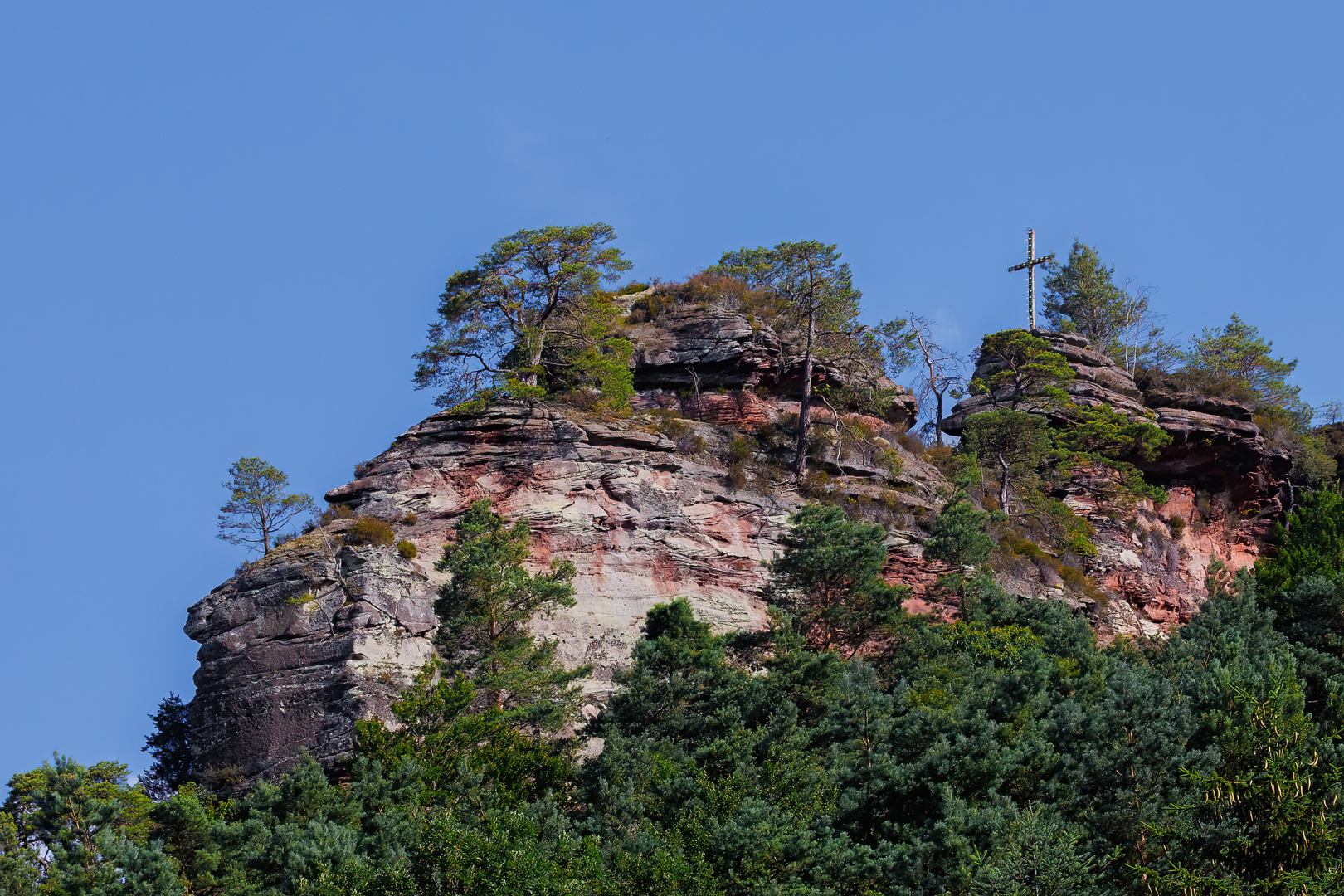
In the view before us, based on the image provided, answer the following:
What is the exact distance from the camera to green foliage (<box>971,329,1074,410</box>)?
59.1 m

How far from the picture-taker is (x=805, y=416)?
156ft

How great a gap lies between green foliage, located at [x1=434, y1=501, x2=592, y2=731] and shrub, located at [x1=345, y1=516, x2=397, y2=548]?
1.86 meters

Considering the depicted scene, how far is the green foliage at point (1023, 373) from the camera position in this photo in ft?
194

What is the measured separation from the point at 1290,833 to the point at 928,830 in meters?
7.59

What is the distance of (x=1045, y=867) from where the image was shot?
82.1 feet

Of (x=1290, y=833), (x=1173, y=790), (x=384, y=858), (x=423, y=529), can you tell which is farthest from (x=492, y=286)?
(x=1290, y=833)

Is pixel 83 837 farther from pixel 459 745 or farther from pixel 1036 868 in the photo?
pixel 1036 868

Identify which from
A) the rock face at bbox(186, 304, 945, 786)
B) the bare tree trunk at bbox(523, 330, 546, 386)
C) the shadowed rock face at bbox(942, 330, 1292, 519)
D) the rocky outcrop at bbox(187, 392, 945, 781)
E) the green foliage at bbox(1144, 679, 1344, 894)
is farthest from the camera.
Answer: the shadowed rock face at bbox(942, 330, 1292, 519)

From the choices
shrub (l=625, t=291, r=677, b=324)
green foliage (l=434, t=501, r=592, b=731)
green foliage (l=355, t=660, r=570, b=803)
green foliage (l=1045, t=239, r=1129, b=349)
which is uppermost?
green foliage (l=1045, t=239, r=1129, b=349)

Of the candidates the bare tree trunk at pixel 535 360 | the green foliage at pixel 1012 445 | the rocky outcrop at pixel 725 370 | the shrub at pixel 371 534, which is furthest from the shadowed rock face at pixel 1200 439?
the shrub at pixel 371 534

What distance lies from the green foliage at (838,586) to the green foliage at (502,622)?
6.94m

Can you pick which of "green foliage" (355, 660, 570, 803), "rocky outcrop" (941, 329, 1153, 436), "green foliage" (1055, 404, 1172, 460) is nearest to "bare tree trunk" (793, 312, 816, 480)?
"rocky outcrop" (941, 329, 1153, 436)

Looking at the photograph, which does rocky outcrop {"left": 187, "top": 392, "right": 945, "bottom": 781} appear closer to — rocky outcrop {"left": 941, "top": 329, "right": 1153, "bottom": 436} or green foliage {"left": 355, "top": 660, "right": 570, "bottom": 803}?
green foliage {"left": 355, "top": 660, "right": 570, "bottom": 803}

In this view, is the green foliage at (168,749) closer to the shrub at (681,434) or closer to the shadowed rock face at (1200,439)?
the shrub at (681,434)
